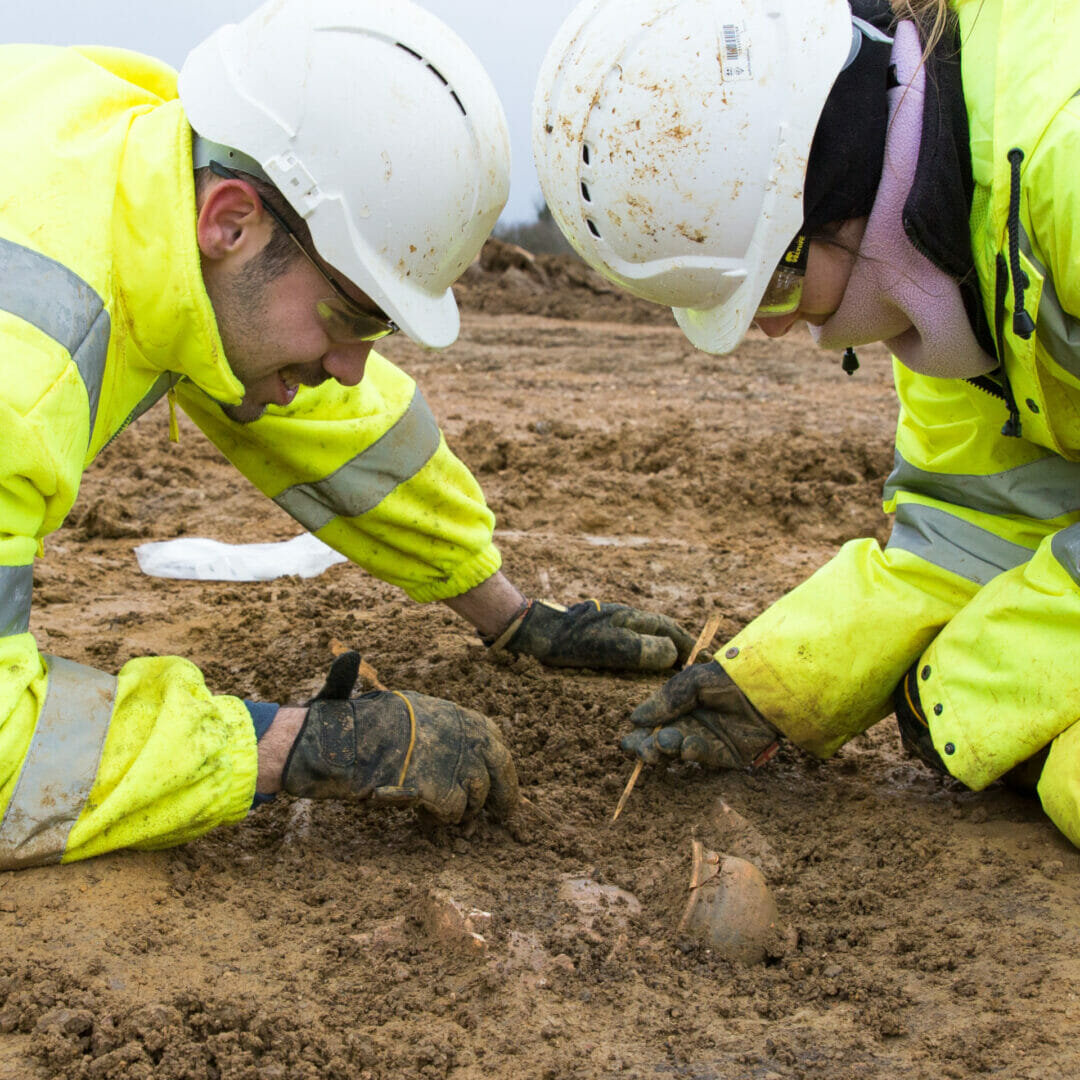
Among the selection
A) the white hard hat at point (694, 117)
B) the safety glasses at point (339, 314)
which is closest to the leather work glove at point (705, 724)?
the white hard hat at point (694, 117)

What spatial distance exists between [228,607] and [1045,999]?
8.88 feet

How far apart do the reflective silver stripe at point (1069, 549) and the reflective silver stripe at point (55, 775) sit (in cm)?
185

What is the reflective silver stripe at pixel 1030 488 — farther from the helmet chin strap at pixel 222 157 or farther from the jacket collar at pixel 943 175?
the helmet chin strap at pixel 222 157

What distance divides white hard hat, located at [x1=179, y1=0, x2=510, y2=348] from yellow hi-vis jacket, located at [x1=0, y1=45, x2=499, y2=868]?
146 mm

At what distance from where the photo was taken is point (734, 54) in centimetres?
216

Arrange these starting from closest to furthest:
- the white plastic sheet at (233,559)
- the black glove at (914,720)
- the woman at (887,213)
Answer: the woman at (887,213) → the black glove at (914,720) → the white plastic sheet at (233,559)

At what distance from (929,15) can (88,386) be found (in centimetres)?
172

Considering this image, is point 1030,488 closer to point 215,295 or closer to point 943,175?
point 943,175

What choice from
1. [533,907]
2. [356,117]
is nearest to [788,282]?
[356,117]

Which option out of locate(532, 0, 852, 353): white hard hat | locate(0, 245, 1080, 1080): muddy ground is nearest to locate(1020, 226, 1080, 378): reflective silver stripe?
locate(532, 0, 852, 353): white hard hat

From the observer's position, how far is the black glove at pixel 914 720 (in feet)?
8.73

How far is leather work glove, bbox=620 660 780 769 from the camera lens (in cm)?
274

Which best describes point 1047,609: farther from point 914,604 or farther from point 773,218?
point 773,218

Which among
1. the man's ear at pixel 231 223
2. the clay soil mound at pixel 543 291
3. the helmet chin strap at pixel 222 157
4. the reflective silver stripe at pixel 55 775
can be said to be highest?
the helmet chin strap at pixel 222 157
